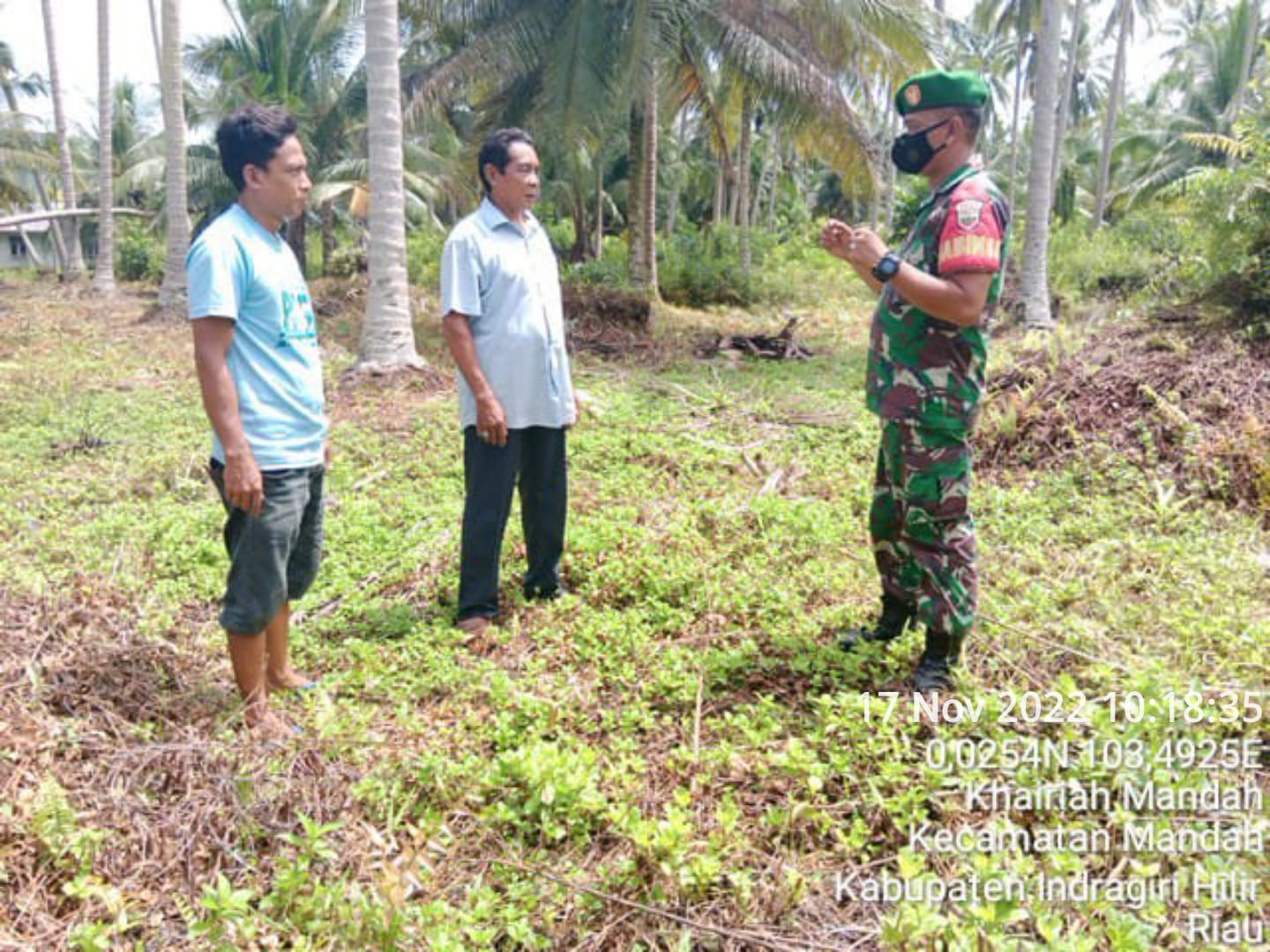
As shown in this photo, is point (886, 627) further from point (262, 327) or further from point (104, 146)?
point (104, 146)

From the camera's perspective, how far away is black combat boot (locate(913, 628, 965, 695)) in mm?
2812

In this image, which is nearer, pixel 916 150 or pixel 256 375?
pixel 256 375

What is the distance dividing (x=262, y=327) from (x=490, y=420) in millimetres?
979

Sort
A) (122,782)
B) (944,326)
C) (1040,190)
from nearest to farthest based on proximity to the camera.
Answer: (122,782) → (944,326) → (1040,190)

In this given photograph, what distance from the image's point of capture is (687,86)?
46.8 ft

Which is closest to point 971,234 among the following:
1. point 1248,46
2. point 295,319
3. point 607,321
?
point 295,319

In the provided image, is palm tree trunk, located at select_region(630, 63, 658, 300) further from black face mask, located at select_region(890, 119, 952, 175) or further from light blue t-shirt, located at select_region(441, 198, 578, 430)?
black face mask, located at select_region(890, 119, 952, 175)

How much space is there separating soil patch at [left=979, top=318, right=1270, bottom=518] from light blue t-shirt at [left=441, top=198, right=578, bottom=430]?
3.48m

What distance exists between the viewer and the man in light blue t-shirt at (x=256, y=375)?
2.48 metres

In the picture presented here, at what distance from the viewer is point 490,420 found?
337 centimetres

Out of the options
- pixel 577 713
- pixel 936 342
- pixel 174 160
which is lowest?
pixel 577 713

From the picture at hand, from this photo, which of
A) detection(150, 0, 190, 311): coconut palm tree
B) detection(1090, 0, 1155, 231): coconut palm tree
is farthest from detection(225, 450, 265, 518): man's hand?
detection(1090, 0, 1155, 231): coconut palm tree

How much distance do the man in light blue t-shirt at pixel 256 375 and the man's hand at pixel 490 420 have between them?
2.37 feet

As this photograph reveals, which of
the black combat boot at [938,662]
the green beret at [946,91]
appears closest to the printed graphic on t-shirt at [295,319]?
the green beret at [946,91]
